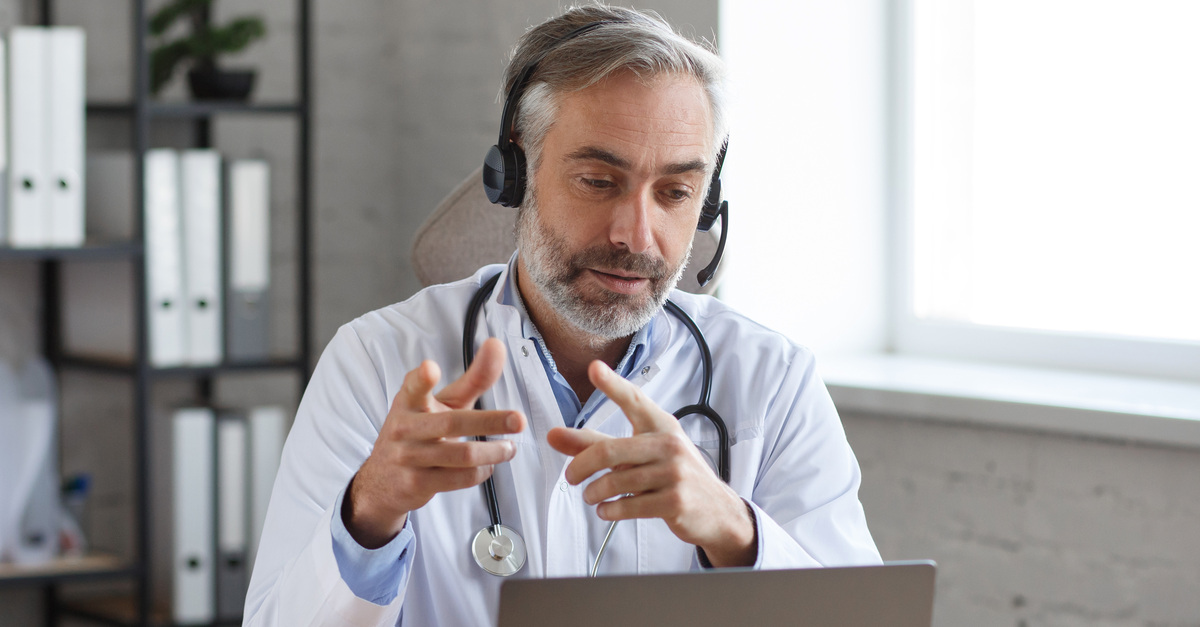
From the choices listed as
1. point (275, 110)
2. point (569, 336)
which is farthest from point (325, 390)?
point (275, 110)

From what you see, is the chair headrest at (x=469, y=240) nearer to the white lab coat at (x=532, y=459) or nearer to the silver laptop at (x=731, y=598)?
the white lab coat at (x=532, y=459)

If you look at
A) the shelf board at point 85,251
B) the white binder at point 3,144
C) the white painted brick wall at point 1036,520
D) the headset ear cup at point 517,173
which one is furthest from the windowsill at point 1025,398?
the white binder at point 3,144

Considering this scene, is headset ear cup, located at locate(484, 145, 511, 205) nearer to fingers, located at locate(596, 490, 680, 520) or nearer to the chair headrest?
the chair headrest

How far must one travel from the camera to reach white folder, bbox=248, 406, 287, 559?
2270 millimetres

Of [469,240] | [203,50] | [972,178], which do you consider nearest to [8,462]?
[203,50]

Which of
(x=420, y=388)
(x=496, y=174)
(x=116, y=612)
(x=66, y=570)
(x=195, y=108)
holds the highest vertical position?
(x=195, y=108)

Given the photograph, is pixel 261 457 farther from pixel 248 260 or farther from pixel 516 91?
pixel 516 91

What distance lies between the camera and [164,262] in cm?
219

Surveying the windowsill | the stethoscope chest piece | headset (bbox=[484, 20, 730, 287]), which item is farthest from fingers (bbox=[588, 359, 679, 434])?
the windowsill

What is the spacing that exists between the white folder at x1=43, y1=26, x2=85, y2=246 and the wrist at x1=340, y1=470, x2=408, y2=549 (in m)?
1.46

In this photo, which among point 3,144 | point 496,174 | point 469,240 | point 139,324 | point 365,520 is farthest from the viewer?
point 139,324

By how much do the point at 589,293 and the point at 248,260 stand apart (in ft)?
4.24

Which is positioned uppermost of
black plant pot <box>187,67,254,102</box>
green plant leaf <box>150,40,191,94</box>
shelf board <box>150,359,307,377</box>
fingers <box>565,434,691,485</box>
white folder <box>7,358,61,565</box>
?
green plant leaf <box>150,40,191,94</box>

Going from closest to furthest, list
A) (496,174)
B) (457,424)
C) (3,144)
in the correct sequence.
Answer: (457,424)
(496,174)
(3,144)
